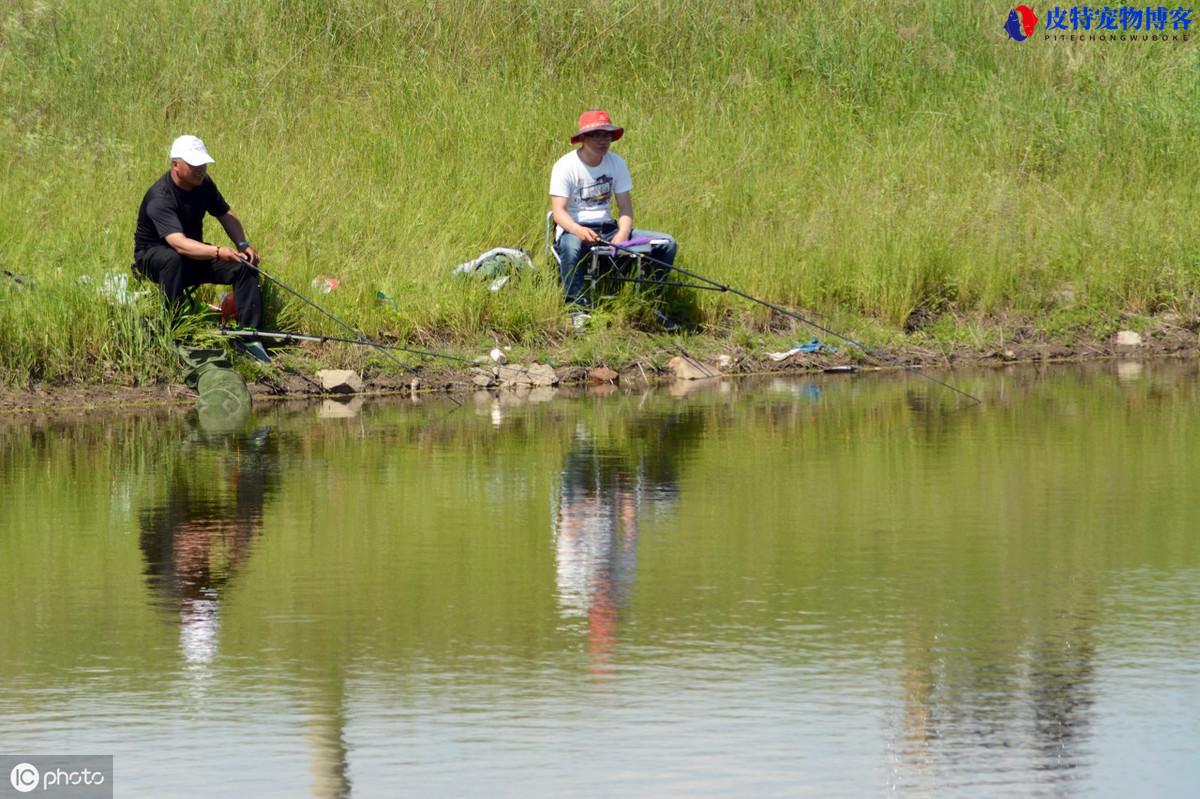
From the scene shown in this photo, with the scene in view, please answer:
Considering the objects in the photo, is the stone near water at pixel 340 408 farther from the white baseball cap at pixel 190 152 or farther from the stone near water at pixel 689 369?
the stone near water at pixel 689 369

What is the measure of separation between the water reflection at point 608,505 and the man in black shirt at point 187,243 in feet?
9.12

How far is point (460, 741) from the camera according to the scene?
5.13 m

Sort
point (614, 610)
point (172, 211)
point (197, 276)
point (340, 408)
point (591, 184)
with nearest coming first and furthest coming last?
point (614, 610) → point (340, 408) → point (172, 211) → point (197, 276) → point (591, 184)

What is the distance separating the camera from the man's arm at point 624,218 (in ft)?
47.3

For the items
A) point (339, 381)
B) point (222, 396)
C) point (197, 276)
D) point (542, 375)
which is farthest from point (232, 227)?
point (542, 375)

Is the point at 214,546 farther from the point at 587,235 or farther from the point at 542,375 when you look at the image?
the point at 587,235

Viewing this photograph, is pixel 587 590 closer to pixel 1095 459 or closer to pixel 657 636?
pixel 657 636

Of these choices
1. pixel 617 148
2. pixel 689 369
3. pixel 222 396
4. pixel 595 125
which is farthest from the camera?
pixel 617 148

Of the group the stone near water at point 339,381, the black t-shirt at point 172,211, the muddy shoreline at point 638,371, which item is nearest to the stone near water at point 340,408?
the stone near water at point 339,381

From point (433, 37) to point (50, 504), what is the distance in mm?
11327

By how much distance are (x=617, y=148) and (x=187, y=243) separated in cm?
543

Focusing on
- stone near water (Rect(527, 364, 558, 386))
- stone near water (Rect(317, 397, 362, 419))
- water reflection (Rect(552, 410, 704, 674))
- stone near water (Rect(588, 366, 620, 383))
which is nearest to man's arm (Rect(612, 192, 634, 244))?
stone near water (Rect(588, 366, 620, 383))

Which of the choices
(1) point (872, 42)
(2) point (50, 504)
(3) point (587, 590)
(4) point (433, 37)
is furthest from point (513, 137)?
(3) point (587, 590)

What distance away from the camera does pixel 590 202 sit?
1467 cm
